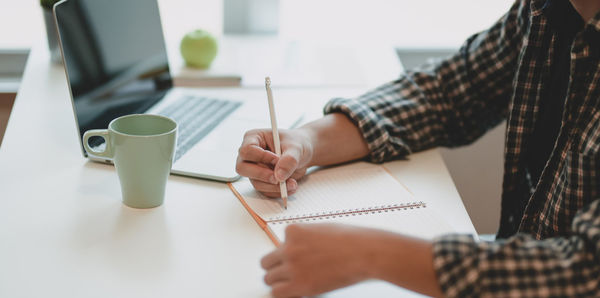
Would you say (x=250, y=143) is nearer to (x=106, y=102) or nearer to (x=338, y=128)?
(x=338, y=128)

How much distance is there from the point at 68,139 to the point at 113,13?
0.24 metres

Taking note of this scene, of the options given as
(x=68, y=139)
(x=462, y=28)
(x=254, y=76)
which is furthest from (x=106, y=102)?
(x=462, y=28)

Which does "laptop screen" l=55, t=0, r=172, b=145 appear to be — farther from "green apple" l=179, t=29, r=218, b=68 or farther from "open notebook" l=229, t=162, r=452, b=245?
"open notebook" l=229, t=162, r=452, b=245

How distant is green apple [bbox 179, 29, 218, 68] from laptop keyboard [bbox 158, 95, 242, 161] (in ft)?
0.60

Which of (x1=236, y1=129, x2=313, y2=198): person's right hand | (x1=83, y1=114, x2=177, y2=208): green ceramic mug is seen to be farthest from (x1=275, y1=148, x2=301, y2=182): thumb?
(x1=83, y1=114, x2=177, y2=208): green ceramic mug

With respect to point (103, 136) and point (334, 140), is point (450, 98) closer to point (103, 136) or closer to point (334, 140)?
point (334, 140)

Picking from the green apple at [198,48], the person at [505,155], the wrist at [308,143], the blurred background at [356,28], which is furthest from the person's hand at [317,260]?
the blurred background at [356,28]

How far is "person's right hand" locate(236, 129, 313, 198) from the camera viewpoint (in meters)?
0.83

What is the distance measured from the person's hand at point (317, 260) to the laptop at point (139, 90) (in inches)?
10.1

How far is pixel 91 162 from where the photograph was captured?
0.94 metres

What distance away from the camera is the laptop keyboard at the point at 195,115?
1.01m

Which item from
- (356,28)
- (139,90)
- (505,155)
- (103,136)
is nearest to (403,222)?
(505,155)

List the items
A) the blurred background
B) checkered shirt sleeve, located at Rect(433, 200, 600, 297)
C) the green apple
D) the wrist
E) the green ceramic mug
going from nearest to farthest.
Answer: checkered shirt sleeve, located at Rect(433, 200, 600, 297)
the green ceramic mug
the wrist
the green apple
the blurred background

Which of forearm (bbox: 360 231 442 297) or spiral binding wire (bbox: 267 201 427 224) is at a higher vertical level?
forearm (bbox: 360 231 442 297)
